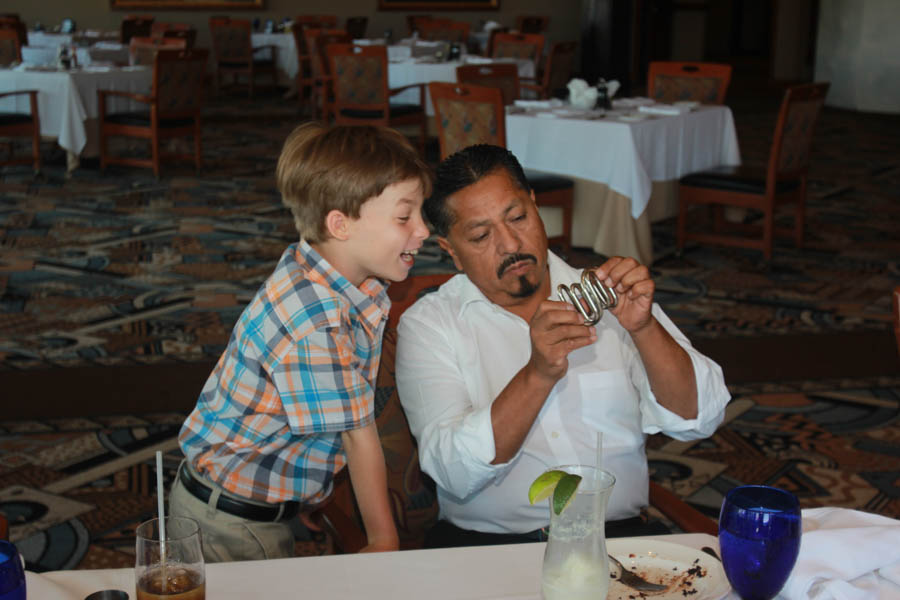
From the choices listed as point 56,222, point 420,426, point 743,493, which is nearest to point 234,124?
point 56,222

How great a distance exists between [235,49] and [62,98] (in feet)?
17.2

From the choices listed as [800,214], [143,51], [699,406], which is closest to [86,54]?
[143,51]

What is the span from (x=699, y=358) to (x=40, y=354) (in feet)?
9.88

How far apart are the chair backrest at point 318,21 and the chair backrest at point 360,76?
5.05m

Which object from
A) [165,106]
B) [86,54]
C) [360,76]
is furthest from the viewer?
[86,54]

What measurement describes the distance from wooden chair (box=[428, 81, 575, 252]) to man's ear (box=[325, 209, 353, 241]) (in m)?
3.34

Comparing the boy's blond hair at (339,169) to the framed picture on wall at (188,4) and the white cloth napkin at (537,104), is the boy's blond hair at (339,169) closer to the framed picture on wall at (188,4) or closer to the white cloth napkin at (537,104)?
the white cloth napkin at (537,104)

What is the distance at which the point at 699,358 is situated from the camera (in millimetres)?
1727

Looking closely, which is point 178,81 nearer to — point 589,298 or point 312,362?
point 312,362

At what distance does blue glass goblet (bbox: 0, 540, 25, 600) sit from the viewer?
2.98 feet

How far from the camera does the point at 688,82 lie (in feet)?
19.9

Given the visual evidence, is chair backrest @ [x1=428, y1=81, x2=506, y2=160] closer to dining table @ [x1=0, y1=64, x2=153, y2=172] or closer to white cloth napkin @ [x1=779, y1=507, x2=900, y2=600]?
dining table @ [x1=0, y1=64, x2=153, y2=172]

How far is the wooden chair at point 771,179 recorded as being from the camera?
505 cm

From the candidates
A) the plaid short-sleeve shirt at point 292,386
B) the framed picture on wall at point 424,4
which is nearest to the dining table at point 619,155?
the plaid short-sleeve shirt at point 292,386
